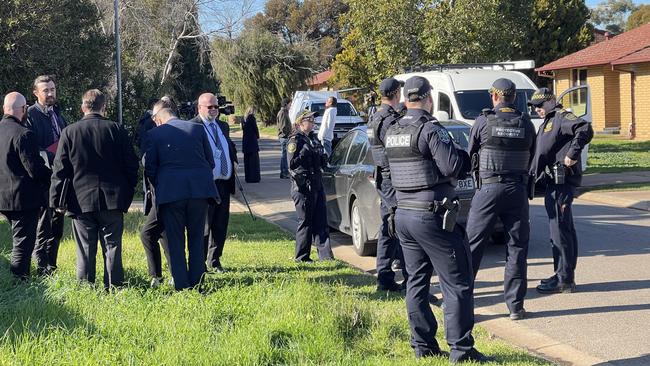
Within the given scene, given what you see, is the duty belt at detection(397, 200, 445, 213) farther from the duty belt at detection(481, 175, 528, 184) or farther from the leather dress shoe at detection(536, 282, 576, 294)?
the leather dress shoe at detection(536, 282, 576, 294)

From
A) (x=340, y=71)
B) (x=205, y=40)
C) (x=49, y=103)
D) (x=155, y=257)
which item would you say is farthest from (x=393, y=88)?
(x=340, y=71)

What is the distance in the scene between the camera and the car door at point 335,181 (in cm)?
1084

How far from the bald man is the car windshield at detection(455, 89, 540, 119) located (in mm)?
9775

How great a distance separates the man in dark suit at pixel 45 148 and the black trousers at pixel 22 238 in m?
0.45

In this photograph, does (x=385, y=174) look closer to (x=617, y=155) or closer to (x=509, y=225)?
(x=509, y=225)

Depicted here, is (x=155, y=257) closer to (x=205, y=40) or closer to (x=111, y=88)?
(x=111, y=88)

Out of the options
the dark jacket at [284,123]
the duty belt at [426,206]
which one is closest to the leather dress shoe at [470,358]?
the duty belt at [426,206]

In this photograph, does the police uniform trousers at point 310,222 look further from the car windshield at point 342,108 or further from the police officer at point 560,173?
the car windshield at point 342,108

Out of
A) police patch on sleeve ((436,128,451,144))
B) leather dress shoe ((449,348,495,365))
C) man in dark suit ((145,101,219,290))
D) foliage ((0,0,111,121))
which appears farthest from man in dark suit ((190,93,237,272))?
foliage ((0,0,111,121))

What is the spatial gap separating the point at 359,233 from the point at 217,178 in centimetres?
Answer: 231

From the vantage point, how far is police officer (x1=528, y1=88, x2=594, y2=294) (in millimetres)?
7719

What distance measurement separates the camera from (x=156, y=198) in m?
7.11

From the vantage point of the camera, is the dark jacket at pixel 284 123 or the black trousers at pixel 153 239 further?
the dark jacket at pixel 284 123

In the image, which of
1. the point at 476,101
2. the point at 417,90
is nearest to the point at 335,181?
the point at 417,90
